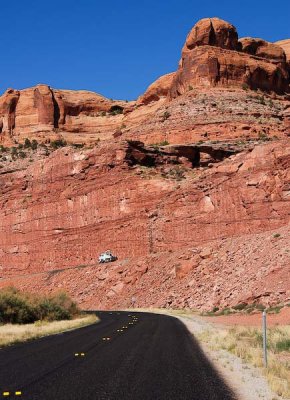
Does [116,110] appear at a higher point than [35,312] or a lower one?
higher

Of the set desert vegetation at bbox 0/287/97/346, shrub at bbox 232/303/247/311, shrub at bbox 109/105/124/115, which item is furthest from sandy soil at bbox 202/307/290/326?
shrub at bbox 109/105/124/115

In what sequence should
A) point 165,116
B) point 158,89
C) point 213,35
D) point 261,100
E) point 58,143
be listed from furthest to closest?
point 58,143 → point 158,89 → point 213,35 → point 261,100 → point 165,116

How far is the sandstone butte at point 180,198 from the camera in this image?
45188mm

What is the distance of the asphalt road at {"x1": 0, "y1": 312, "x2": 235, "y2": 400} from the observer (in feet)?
32.5

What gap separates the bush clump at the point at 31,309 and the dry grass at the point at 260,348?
15968mm

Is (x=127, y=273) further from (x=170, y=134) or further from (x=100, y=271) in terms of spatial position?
(x=170, y=134)

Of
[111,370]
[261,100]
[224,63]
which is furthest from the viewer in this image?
[224,63]

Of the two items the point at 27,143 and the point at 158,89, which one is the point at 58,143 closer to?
the point at 27,143

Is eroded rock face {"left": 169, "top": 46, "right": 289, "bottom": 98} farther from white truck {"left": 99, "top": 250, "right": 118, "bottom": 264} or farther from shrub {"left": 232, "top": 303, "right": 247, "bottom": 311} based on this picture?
shrub {"left": 232, "top": 303, "right": 247, "bottom": 311}

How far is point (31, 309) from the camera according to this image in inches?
1395

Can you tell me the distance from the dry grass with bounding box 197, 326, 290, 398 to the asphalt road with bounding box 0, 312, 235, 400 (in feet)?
3.16

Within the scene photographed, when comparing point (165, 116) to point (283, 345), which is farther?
point (165, 116)

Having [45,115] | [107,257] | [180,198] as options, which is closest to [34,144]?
[45,115]

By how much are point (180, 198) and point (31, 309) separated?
23.0 meters
